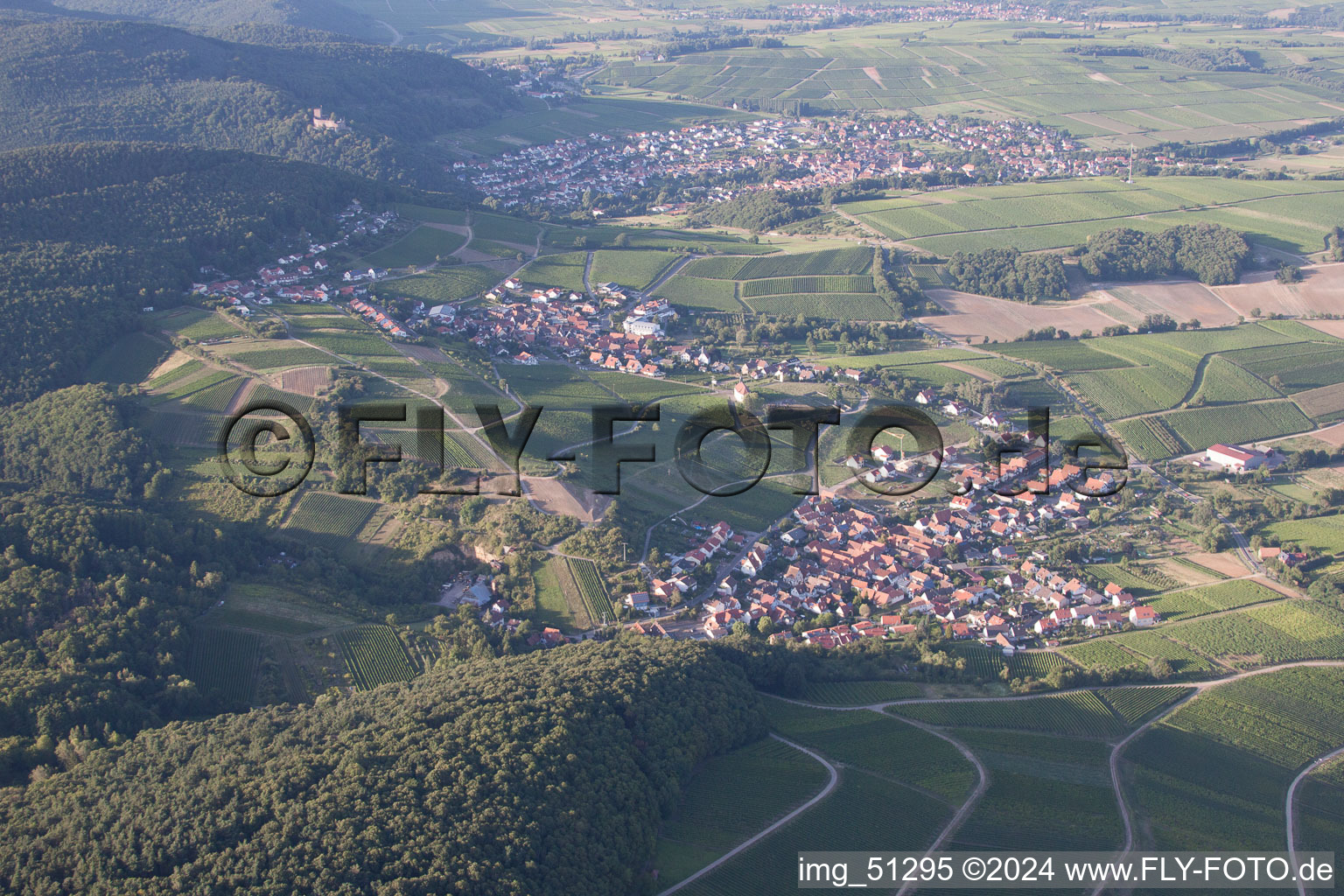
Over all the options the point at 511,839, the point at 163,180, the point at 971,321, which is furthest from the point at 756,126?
the point at 511,839

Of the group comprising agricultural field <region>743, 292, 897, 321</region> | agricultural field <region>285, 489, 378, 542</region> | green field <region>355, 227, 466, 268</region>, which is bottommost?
agricultural field <region>285, 489, 378, 542</region>

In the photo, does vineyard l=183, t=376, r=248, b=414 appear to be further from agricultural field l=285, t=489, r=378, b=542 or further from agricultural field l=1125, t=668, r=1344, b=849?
agricultural field l=1125, t=668, r=1344, b=849

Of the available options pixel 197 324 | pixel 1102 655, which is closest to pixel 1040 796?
pixel 1102 655

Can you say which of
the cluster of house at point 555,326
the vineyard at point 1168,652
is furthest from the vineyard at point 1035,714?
the cluster of house at point 555,326

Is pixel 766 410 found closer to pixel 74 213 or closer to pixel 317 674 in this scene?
pixel 317 674

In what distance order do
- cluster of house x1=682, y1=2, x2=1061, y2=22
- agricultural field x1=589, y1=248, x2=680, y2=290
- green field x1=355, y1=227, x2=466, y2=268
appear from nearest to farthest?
green field x1=355, y1=227, x2=466, y2=268 < agricultural field x1=589, y1=248, x2=680, y2=290 < cluster of house x1=682, y1=2, x2=1061, y2=22

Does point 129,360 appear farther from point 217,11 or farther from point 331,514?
point 217,11

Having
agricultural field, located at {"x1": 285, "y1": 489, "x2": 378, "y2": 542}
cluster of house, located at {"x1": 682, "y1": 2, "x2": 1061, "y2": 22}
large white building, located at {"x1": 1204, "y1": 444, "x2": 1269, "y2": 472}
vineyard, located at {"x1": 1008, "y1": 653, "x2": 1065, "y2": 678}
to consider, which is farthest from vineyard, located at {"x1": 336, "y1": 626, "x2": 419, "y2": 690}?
cluster of house, located at {"x1": 682, "y1": 2, "x2": 1061, "y2": 22}
